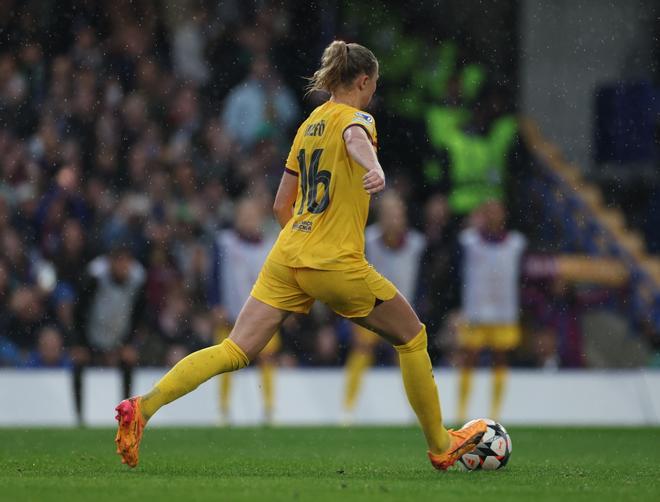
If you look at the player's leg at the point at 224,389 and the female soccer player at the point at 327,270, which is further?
the player's leg at the point at 224,389

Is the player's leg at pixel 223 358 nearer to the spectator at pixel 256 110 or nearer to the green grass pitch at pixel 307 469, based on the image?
the green grass pitch at pixel 307 469

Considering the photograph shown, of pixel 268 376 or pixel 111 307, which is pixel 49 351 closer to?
pixel 111 307

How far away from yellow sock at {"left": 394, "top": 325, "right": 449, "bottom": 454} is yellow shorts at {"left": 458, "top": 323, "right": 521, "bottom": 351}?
6838 millimetres

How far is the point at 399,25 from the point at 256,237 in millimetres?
4887

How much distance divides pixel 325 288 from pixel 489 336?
750 centimetres

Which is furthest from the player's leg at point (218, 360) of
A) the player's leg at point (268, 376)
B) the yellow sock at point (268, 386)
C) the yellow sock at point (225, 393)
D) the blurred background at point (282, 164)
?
the yellow sock at point (225, 393)

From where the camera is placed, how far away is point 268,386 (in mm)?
12891

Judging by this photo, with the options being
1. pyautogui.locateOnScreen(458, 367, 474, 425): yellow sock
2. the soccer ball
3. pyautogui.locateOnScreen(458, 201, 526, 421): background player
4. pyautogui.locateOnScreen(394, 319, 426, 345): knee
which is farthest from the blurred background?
pyautogui.locateOnScreen(394, 319, 426, 345): knee

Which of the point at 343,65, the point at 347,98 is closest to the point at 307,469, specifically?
the point at 347,98

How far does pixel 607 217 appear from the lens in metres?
17.9

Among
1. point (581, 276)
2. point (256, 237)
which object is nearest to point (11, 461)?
point (256, 237)

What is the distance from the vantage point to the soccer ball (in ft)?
23.5

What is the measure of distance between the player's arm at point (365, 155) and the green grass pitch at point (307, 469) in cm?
127

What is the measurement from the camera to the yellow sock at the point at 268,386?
42.0 ft
